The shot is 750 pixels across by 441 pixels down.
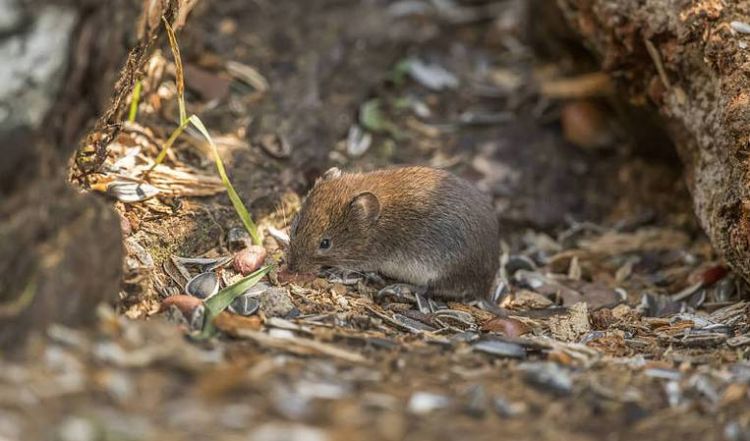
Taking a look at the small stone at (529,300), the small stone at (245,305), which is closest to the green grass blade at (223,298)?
the small stone at (245,305)

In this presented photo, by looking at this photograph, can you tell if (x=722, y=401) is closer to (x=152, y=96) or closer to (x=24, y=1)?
(x=24, y=1)

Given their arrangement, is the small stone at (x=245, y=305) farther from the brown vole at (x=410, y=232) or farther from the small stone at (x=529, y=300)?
the small stone at (x=529, y=300)

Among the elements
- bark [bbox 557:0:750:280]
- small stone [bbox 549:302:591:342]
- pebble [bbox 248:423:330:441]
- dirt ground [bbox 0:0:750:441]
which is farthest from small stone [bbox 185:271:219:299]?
bark [bbox 557:0:750:280]

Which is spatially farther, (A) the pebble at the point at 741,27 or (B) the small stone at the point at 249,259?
(A) the pebble at the point at 741,27

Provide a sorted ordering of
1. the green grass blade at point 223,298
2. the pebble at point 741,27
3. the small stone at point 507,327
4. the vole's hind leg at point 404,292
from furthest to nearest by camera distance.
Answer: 1. the vole's hind leg at point 404,292
2. the pebble at point 741,27
3. the small stone at point 507,327
4. the green grass blade at point 223,298

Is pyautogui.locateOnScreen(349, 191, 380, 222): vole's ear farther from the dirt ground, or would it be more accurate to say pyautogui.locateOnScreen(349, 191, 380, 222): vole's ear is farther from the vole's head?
the dirt ground

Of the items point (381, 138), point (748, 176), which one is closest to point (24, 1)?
point (748, 176)
